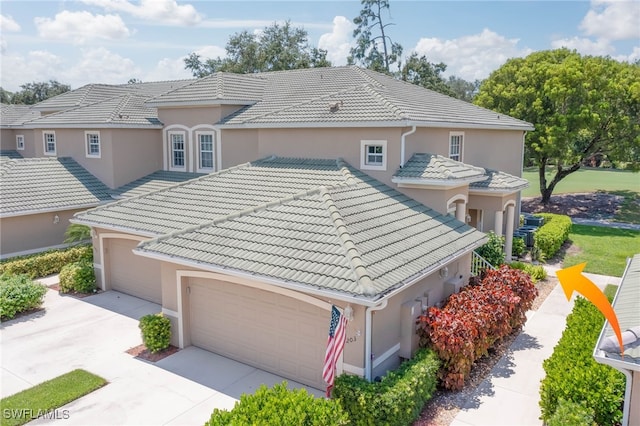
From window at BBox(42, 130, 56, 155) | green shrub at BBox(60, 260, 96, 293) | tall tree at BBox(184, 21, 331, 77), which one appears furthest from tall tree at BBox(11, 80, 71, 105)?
green shrub at BBox(60, 260, 96, 293)

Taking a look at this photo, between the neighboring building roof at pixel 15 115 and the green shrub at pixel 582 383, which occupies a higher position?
the neighboring building roof at pixel 15 115

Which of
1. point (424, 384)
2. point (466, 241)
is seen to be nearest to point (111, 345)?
point (424, 384)

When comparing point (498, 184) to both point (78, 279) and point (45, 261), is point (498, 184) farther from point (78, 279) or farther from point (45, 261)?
point (45, 261)

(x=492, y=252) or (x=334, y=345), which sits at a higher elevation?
(x=334, y=345)

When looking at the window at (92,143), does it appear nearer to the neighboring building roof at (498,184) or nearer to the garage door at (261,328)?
the garage door at (261,328)

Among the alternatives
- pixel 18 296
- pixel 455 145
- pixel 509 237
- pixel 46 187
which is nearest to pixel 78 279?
pixel 18 296

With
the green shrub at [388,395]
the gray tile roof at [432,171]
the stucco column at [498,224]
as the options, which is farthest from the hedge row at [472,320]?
the stucco column at [498,224]

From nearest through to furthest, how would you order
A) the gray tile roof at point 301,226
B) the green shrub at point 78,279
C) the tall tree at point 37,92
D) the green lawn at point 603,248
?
the gray tile roof at point 301,226 < the green shrub at point 78,279 < the green lawn at point 603,248 < the tall tree at point 37,92
